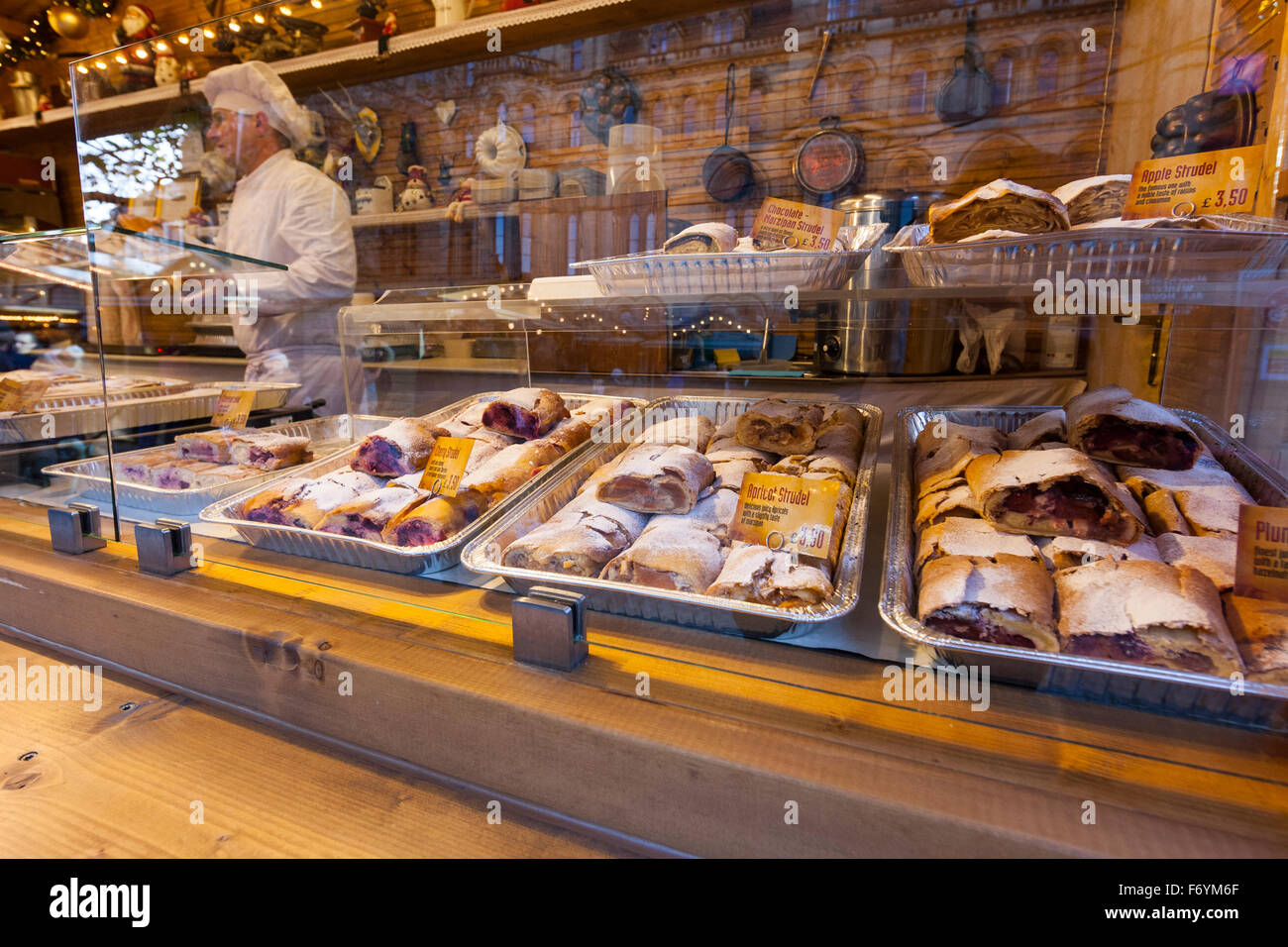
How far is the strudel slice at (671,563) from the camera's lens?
116cm

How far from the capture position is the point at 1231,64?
5.65ft

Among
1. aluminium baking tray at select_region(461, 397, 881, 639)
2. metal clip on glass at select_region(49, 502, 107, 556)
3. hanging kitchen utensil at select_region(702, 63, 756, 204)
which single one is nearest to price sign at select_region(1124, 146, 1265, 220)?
aluminium baking tray at select_region(461, 397, 881, 639)

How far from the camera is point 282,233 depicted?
10.0ft

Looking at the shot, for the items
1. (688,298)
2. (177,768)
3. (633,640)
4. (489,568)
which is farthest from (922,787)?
(177,768)

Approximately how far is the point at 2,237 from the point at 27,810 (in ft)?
4.67

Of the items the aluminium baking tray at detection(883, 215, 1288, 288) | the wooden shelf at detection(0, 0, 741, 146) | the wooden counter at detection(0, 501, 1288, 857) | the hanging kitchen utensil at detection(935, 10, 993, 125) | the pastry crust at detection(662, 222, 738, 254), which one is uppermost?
the wooden shelf at detection(0, 0, 741, 146)

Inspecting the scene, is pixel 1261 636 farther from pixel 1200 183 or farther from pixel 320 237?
pixel 320 237

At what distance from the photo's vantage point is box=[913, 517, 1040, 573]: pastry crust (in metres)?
1.12

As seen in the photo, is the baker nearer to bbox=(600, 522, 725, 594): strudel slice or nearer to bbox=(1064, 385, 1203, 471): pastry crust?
bbox=(600, 522, 725, 594): strudel slice

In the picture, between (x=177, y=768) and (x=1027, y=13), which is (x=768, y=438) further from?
(x=1027, y=13)

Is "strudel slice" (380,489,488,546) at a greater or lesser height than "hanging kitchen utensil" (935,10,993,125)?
lesser

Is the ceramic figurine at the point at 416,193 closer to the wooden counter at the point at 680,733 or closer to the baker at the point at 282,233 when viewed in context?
the baker at the point at 282,233

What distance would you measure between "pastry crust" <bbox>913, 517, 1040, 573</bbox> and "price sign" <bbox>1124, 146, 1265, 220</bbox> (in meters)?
0.62

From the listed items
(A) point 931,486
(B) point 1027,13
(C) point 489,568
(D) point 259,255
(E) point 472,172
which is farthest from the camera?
(E) point 472,172
